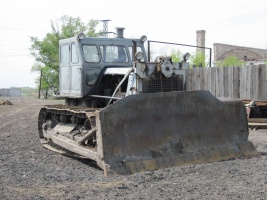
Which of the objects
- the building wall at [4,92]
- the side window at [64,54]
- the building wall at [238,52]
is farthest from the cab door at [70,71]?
the building wall at [4,92]

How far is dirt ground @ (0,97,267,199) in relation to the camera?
5234 millimetres

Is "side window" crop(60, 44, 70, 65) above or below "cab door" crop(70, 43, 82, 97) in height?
above

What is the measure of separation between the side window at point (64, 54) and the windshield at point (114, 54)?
0.92 meters

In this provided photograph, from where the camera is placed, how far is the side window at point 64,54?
10055 millimetres

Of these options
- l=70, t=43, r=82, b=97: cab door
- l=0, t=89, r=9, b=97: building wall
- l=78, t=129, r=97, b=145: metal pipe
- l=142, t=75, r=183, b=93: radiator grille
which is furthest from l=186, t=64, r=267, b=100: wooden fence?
l=0, t=89, r=9, b=97: building wall

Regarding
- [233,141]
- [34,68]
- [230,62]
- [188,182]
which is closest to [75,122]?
[233,141]

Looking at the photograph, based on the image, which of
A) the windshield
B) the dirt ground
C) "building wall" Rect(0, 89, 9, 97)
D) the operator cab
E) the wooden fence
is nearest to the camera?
the dirt ground

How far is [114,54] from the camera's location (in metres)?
9.84

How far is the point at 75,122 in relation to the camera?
30.2 ft

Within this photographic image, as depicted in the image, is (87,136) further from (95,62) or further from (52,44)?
(52,44)

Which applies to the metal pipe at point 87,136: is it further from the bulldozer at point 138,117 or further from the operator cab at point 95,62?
the operator cab at point 95,62

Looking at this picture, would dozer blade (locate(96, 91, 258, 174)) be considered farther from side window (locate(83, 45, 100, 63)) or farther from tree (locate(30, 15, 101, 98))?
tree (locate(30, 15, 101, 98))

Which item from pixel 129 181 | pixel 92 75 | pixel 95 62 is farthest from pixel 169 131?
pixel 95 62

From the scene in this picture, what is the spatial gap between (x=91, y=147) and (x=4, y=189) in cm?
240
